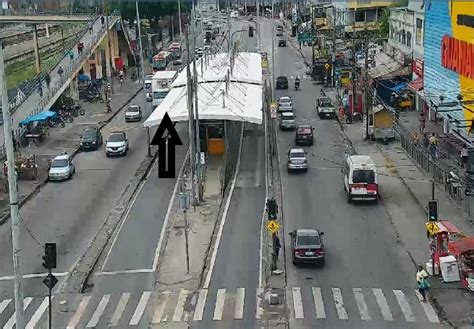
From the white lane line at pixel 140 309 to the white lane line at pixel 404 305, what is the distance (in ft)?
25.5

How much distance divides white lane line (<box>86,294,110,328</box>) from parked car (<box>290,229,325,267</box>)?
6630 mm

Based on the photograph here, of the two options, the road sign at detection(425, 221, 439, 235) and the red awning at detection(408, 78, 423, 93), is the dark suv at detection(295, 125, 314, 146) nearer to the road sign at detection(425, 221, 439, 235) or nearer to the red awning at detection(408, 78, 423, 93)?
the red awning at detection(408, 78, 423, 93)

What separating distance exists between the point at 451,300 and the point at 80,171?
25044 millimetres

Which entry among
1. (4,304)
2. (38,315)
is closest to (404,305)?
(38,315)

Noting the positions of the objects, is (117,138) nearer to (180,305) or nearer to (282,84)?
(180,305)

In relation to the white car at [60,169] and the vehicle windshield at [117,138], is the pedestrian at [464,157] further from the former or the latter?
the white car at [60,169]

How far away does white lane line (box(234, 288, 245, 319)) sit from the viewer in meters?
25.5

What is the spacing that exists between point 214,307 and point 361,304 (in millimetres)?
4446

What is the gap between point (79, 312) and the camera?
2648 cm

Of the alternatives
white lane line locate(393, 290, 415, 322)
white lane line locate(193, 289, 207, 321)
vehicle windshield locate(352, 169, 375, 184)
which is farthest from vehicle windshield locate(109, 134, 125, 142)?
white lane line locate(393, 290, 415, 322)

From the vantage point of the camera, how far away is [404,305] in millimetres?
26188

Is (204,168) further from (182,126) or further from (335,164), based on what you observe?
(182,126)

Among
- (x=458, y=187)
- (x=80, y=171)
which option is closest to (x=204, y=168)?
(x=80, y=171)

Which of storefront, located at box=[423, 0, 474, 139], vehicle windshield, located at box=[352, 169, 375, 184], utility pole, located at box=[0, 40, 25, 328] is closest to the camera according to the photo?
utility pole, located at box=[0, 40, 25, 328]
